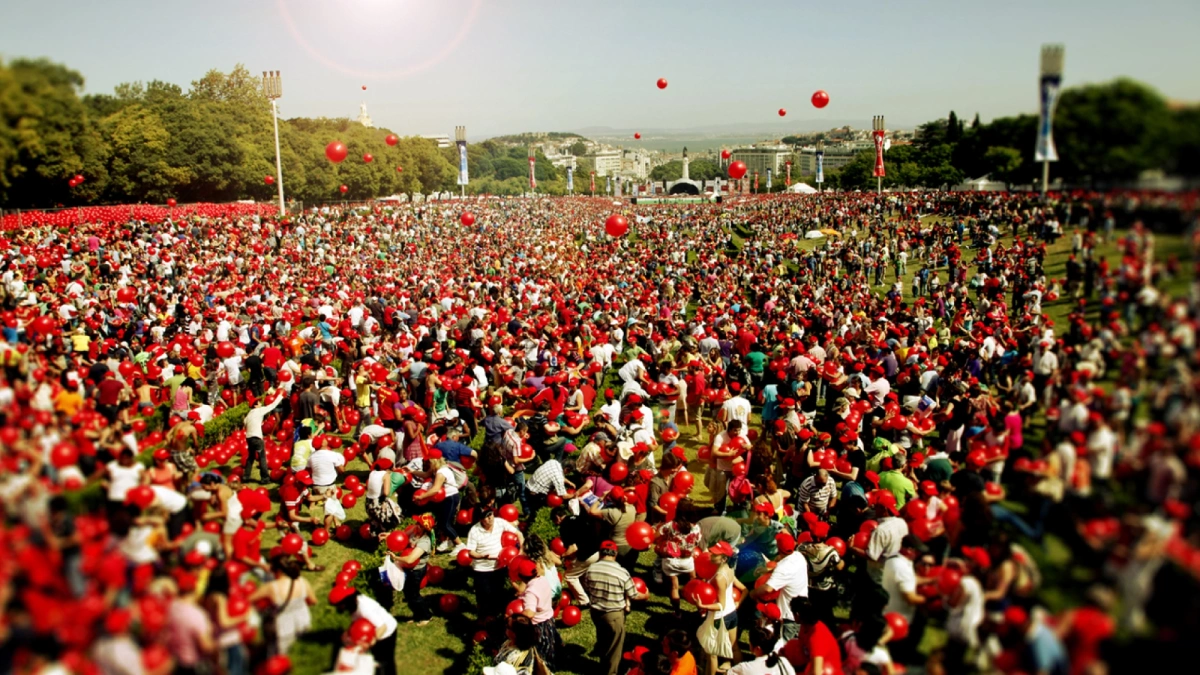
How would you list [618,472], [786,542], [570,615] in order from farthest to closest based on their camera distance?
[618,472] < [570,615] < [786,542]

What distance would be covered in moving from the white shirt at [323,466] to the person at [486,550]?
2.77m

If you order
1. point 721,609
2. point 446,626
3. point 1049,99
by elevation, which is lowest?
point 446,626

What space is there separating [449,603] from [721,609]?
11.8ft

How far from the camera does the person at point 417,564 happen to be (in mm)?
8344

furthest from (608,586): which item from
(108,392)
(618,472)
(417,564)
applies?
(108,392)

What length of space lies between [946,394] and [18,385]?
11746 mm

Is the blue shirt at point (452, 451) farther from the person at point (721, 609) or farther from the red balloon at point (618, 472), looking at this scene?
the person at point (721, 609)

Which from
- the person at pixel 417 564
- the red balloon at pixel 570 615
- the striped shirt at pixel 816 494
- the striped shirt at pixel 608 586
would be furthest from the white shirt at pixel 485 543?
the striped shirt at pixel 816 494

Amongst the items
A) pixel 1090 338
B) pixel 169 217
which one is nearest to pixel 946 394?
pixel 1090 338

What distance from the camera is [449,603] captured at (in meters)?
8.87

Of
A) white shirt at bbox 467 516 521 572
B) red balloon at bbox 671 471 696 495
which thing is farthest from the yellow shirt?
red balloon at bbox 671 471 696 495

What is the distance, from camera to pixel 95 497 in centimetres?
386

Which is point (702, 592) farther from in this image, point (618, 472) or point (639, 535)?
point (618, 472)

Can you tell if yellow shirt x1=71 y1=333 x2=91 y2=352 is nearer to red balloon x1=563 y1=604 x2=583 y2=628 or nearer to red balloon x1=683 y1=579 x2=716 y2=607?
red balloon x1=563 y1=604 x2=583 y2=628
